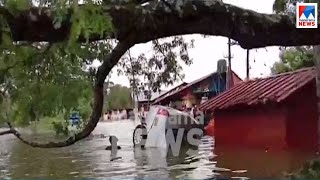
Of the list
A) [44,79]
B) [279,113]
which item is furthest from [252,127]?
[44,79]

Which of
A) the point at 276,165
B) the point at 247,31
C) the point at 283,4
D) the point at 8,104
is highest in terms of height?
the point at 283,4

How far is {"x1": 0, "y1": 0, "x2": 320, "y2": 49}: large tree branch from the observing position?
22.2 ft

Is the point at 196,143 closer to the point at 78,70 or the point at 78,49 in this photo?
the point at 78,70

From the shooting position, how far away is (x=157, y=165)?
43.7 feet

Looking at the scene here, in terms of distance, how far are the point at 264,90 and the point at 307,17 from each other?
8.35 meters

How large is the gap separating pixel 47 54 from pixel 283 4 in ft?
19.0

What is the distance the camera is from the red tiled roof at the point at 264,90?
49.4ft

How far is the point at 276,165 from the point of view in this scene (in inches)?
490

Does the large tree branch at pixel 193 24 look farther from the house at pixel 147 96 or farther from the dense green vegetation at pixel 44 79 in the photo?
the house at pixel 147 96

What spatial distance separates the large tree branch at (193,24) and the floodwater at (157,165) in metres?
3.52

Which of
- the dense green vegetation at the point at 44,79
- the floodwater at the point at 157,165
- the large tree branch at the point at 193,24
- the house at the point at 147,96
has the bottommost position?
the floodwater at the point at 157,165

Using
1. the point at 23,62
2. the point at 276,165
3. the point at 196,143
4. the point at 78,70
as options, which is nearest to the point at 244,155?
the point at 276,165

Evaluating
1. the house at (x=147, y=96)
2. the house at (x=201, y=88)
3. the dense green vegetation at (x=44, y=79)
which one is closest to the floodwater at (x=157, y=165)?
the house at (x=147, y=96)

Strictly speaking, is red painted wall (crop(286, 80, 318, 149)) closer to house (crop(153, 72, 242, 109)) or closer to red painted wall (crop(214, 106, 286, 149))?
red painted wall (crop(214, 106, 286, 149))
